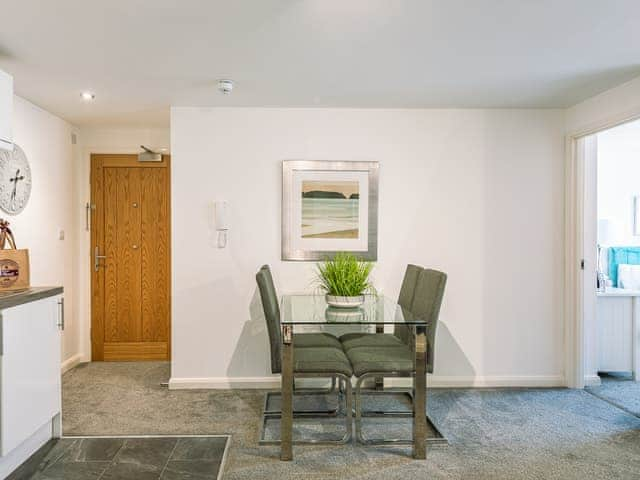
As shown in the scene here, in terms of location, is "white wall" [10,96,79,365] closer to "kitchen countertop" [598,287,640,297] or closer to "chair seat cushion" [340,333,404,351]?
"chair seat cushion" [340,333,404,351]

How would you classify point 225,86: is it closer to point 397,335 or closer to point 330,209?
point 330,209

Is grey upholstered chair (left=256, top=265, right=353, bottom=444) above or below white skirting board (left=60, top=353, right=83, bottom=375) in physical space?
above

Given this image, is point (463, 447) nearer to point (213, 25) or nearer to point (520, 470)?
point (520, 470)

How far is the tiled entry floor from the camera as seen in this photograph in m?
2.53

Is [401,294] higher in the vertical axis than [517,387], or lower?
higher

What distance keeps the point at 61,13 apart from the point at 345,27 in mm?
1342

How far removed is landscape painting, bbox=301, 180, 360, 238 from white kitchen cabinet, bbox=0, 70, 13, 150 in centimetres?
205

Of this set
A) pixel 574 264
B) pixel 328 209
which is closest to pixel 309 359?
pixel 328 209

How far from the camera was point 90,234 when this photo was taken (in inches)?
188

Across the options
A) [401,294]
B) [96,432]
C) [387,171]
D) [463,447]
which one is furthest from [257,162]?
[463,447]

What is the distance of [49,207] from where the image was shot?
13.6ft

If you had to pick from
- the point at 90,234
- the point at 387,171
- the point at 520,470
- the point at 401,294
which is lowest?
the point at 520,470

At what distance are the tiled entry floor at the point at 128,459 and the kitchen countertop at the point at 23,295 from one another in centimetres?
88

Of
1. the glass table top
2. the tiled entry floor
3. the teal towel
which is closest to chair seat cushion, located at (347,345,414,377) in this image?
the glass table top
